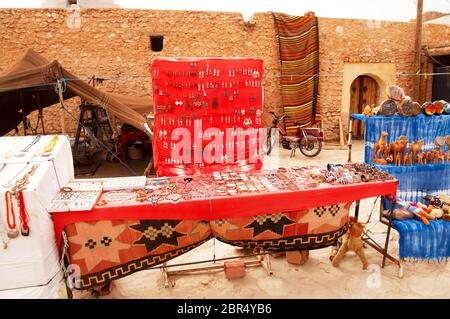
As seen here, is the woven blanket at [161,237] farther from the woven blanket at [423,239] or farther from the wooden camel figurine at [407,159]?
the wooden camel figurine at [407,159]

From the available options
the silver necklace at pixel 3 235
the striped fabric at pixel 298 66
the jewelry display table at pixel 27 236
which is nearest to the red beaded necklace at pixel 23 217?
the jewelry display table at pixel 27 236

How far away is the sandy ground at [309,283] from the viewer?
2676 millimetres

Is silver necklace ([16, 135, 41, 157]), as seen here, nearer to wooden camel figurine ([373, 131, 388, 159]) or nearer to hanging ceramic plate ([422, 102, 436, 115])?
wooden camel figurine ([373, 131, 388, 159])

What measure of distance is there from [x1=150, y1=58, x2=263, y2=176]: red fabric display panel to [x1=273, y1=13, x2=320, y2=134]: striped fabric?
15.7 ft

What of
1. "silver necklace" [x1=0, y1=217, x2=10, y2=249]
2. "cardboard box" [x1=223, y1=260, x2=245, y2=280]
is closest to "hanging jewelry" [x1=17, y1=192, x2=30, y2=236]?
"silver necklace" [x1=0, y1=217, x2=10, y2=249]

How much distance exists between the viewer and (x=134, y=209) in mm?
2172

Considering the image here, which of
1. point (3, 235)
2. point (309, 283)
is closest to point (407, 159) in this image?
point (309, 283)

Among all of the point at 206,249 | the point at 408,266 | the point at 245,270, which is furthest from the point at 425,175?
the point at 206,249

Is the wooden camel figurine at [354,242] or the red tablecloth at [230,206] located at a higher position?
the red tablecloth at [230,206]

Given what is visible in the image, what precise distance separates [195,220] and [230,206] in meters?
0.27

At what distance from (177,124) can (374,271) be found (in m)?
2.78

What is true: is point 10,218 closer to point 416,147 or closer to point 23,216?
point 23,216

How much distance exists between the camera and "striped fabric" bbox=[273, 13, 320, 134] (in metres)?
8.91

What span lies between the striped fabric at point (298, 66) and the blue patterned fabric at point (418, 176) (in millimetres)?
5816
